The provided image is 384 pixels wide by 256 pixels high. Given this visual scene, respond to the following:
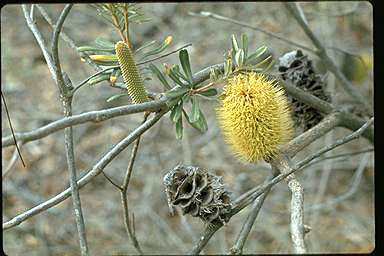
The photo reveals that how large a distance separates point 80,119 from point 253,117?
0.78 ft

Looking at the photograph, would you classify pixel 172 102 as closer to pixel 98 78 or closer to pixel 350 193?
pixel 98 78

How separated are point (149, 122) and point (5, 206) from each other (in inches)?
56.2

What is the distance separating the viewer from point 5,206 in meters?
1.95

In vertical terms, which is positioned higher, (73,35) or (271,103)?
(271,103)

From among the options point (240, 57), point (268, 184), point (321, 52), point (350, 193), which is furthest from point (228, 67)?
point (350, 193)

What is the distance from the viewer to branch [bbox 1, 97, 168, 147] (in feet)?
1.62

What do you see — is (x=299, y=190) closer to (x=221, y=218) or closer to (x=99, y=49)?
(x=221, y=218)

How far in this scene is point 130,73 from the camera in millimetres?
676

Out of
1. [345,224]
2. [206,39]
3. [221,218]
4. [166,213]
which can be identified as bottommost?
[345,224]

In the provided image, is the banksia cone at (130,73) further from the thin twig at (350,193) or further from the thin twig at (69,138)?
the thin twig at (350,193)

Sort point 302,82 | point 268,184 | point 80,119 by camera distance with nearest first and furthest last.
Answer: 1. point 80,119
2. point 268,184
3. point 302,82

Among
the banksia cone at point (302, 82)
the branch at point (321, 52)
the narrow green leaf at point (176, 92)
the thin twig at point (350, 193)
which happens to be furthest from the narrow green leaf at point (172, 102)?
the thin twig at point (350, 193)

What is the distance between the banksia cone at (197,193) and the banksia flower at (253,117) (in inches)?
2.4
